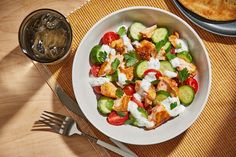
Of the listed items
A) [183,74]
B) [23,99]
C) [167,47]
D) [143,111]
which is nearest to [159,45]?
[167,47]

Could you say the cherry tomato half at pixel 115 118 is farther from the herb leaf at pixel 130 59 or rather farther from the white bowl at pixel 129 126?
the herb leaf at pixel 130 59

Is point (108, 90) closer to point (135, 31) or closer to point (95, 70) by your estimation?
point (95, 70)

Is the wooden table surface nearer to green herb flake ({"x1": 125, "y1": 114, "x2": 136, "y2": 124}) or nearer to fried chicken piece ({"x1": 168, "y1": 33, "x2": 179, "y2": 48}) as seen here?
green herb flake ({"x1": 125, "y1": 114, "x2": 136, "y2": 124})

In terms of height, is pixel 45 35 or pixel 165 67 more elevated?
pixel 45 35

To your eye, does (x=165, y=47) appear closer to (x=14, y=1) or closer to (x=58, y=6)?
(x=58, y=6)

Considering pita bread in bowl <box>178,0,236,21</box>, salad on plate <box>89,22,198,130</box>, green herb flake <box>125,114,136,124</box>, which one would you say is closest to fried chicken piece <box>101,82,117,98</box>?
salad on plate <box>89,22,198,130</box>

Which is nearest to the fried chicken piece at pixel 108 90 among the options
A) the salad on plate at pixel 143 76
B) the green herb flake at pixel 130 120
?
the salad on plate at pixel 143 76

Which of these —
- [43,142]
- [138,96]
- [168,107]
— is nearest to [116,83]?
[138,96]
